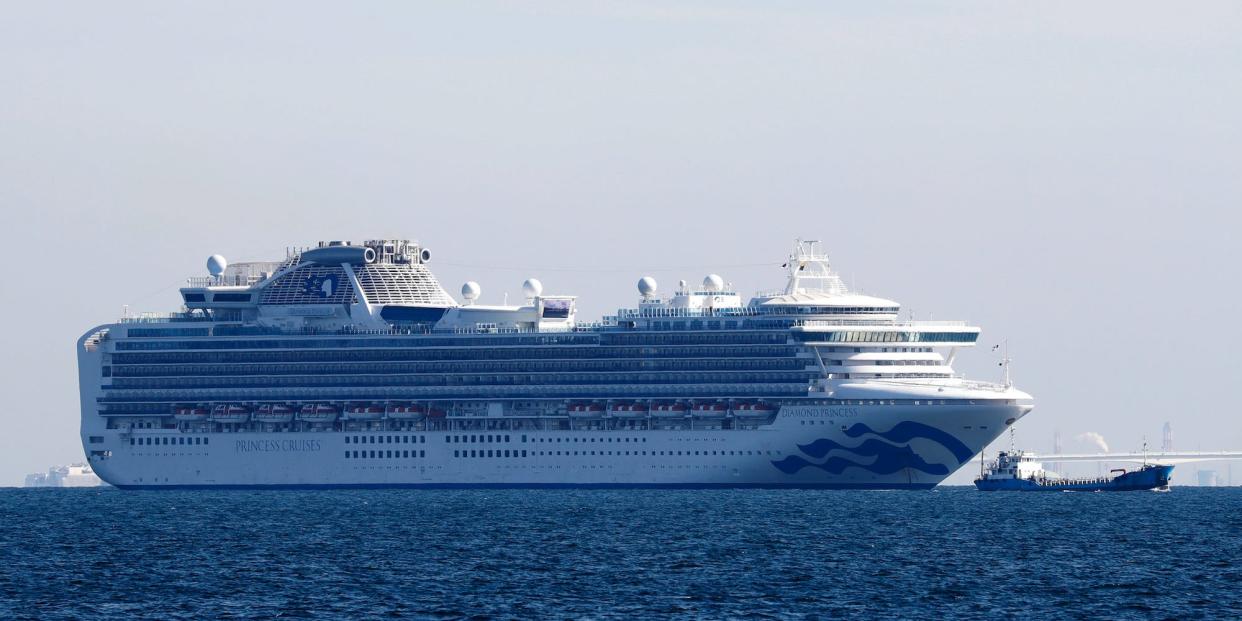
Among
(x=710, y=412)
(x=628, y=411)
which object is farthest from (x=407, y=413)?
(x=710, y=412)

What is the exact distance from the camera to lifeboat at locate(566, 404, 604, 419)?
142750 millimetres

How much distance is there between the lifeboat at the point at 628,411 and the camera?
141m

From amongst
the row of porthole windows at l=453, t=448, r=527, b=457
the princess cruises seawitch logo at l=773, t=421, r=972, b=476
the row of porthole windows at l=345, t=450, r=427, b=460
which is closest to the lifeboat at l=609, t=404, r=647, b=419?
the row of porthole windows at l=453, t=448, r=527, b=457

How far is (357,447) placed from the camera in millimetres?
148500

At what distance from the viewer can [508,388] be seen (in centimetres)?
14538

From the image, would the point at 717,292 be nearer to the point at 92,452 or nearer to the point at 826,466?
the point at 826,466

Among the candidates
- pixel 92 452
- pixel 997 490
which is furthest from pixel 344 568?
pixel 997 490

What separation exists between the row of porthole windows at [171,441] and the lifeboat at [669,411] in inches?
1275

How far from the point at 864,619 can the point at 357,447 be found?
80475mm

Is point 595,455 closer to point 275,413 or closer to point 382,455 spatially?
point 382,455

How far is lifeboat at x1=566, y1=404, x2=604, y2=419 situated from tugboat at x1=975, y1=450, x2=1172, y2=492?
112ft

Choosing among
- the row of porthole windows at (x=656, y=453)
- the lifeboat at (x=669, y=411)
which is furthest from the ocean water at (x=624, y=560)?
the lifeboat at (x=669, y=411)

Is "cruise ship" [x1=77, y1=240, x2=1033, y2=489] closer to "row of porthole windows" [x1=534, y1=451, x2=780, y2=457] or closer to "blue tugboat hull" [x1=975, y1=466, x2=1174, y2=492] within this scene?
"row of porthole windows" [x1=534, y1=451, x2=780, y2=457]

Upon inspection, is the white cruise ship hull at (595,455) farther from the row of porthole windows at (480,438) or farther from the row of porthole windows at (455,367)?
the row of porthole windows at (455,367)
